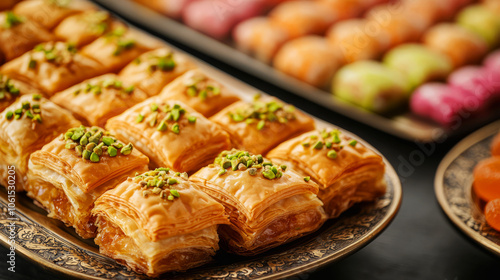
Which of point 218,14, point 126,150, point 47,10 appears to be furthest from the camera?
point 218,14

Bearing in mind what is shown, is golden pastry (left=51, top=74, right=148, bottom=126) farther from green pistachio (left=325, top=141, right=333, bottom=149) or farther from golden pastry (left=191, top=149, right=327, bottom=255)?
green pistachio (left=325, top=141, right=333, bottom=149)

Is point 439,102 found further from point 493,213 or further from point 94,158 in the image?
point 94,158

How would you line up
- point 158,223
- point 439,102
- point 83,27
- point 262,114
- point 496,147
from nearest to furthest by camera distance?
point 158,223 → point 262,114 → point 496,147 → point 83,27 → point 439,102

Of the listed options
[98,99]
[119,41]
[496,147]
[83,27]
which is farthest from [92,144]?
[496,147]

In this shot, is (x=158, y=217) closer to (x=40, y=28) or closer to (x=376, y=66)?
(x=40, y=28)

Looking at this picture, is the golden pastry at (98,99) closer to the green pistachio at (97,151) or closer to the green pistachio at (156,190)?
the green pistachio at (97,151)

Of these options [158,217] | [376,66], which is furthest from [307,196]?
[376,66]

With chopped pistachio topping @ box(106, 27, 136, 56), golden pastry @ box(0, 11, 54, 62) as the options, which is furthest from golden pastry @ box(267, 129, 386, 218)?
golden pastry @ box(0, 11, 54, 62)
